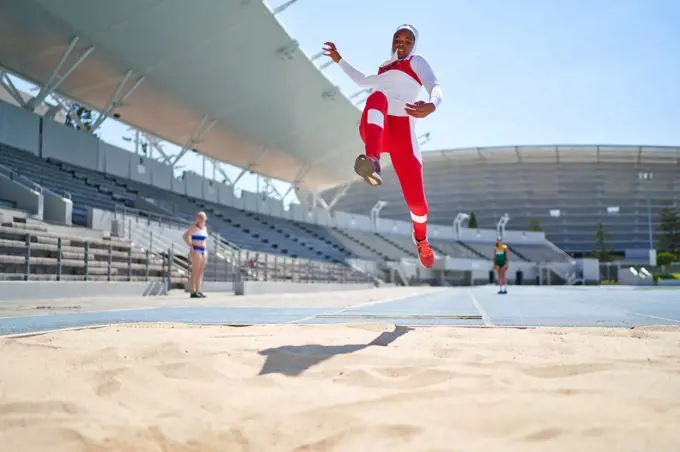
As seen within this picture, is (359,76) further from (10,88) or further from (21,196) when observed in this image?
(10,88)

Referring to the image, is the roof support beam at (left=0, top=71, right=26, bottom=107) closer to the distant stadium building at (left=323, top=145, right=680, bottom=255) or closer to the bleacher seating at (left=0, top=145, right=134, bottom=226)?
the bleacher seating at (left=0, top=145, right=134, bottom=226)

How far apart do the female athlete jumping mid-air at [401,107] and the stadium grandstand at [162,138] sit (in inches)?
337

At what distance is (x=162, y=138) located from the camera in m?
27.9

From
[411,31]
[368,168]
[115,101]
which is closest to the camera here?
[368,168]

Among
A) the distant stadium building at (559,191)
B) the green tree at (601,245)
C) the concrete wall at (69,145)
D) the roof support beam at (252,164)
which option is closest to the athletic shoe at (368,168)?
the concrete wall at (69,145)

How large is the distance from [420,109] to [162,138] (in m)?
26.5

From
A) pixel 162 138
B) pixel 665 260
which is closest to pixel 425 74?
pixel 162 138

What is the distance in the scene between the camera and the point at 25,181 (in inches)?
534

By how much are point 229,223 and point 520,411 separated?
28.0 m

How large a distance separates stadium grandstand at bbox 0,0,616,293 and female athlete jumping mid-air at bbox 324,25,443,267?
8.56m

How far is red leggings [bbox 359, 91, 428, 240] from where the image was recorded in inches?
144

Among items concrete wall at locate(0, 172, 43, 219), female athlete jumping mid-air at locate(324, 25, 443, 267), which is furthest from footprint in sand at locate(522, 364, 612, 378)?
concrete wall at locate(0, 172, 43, 219)

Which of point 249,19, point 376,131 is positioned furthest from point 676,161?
point 376,131

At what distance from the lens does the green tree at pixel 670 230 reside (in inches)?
2459
